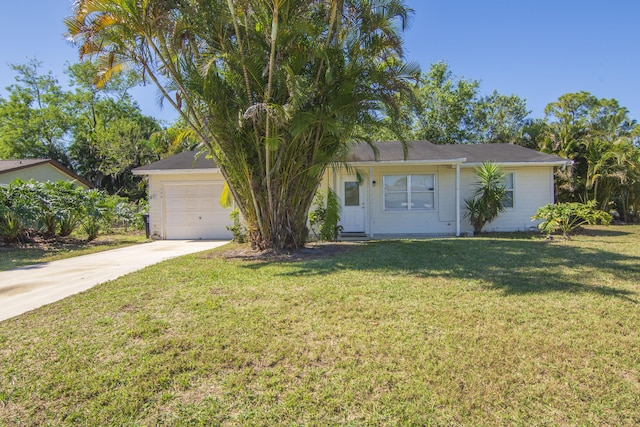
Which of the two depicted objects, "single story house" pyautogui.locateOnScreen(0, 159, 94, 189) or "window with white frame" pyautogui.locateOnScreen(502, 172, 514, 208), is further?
"single story house" pyautogui.locateOnScreen(0, 159, 94, 189)

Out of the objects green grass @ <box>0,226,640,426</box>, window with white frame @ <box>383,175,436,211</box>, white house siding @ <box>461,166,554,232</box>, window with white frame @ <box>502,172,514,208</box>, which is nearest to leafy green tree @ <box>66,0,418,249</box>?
green grass @ <box>0,226,640,426</box>

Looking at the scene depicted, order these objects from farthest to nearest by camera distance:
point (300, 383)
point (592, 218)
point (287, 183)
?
point (592, 218) < point (287, 183) < point (300, 383)

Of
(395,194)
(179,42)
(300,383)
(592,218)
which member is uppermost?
(179,42)

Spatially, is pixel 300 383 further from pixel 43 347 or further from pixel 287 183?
pixel 287 183

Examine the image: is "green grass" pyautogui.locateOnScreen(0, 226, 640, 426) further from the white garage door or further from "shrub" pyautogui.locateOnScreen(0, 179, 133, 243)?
the white garage door

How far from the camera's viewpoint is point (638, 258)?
23.5 feet

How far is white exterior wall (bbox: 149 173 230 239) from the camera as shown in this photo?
1352 centimetres

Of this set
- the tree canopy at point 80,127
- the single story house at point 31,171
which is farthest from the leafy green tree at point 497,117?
the single story house at point 31,171

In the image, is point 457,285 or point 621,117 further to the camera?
point 621,117

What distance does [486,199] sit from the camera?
40.9ft

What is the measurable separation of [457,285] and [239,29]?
21.9 feet

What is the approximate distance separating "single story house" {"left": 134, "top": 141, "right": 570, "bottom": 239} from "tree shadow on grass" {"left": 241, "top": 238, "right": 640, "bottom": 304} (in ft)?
12.8

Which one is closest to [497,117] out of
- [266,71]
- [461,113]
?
[461,113]

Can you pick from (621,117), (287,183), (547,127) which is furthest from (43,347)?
(621,117)
